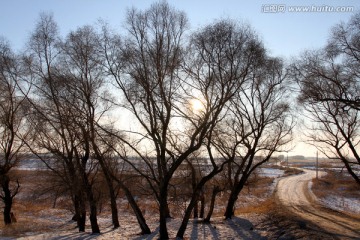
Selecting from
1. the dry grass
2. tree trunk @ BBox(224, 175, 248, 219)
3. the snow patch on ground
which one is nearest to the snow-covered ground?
tree trunk @ BBox(224, 175, 248, 219)

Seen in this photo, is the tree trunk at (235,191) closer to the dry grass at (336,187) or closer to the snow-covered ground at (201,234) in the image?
the snow-covered ground at (201,234)

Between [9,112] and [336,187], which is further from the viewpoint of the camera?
[336,187]

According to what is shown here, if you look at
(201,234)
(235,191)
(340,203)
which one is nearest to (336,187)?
(340,203)

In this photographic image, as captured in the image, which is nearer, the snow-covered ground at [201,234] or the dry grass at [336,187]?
the snow-covered ground at [201,234]

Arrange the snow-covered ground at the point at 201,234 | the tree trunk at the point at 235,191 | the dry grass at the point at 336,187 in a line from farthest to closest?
1. the dry grass at the point at 336,187
2. the tree trunk at the point at 235,191
3. the snow-covered ground at the point at 201,234

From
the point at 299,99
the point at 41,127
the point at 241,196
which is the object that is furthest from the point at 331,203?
the point at 41,127

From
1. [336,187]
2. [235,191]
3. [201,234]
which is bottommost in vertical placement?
[336,187]

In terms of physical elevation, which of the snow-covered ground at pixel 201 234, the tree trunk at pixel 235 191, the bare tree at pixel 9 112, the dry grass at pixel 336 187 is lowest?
the dry grass at pixel 336 187

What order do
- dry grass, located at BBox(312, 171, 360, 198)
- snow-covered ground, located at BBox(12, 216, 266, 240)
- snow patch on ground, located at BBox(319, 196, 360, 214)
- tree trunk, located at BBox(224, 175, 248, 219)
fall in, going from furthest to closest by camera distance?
dry grass, located at BBox(312, 171, 360, 198)
snow patch on ground, located at BBox(319, 196, 360, 214)
tree trunk, located at BBox(224, 175, 248, 219)
snow-covered ground, located at BBox(12, 216, 266, 240)

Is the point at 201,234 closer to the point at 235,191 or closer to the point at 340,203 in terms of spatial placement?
the point at 235,191

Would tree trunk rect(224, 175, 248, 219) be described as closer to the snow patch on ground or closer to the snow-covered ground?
the snow-covered ground

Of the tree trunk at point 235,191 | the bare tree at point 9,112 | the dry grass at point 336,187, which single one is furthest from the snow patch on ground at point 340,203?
the bare tree at point 9,112

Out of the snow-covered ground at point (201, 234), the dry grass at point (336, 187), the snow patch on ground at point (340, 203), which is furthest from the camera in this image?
the dry grass at point (336, 187)

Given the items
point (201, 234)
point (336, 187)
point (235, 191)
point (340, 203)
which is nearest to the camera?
point (201, 234)
